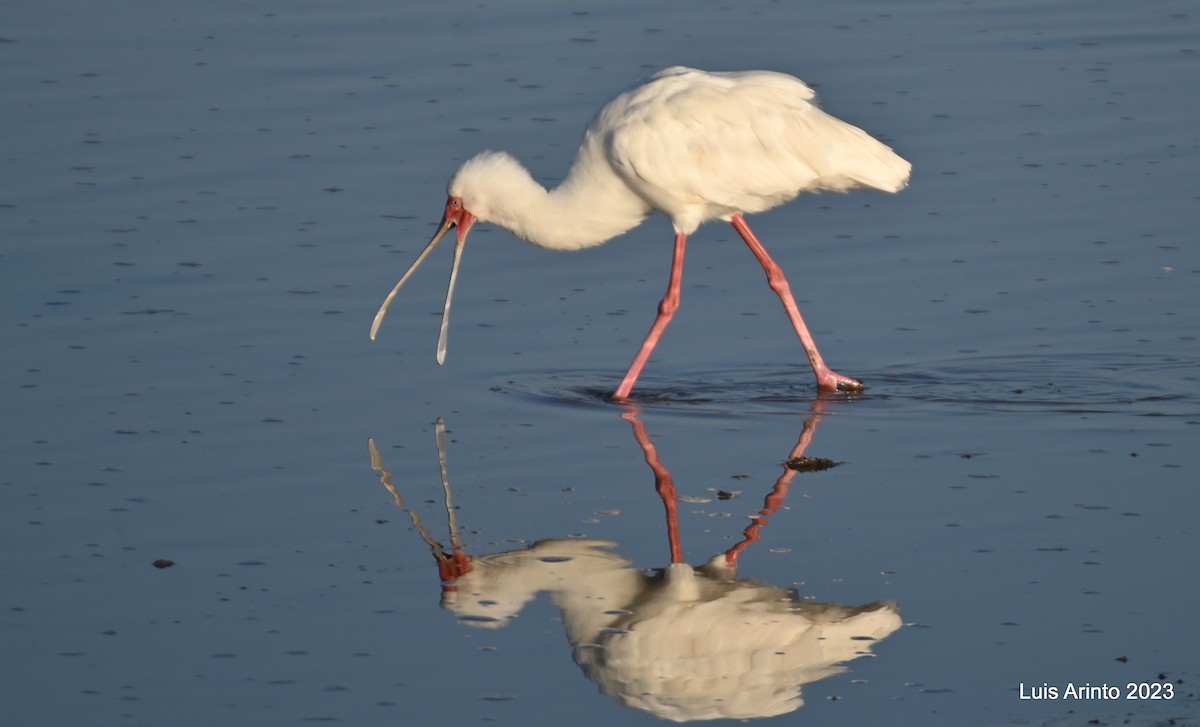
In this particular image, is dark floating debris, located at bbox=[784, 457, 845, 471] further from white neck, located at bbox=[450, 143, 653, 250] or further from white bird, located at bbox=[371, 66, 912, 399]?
white neck, located at bbox=[450, 143, 653, 250]

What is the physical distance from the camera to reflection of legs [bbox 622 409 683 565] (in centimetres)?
905

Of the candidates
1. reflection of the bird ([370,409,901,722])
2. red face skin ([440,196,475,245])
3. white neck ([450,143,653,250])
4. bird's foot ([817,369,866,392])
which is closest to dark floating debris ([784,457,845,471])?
reflection of the bird ([370,409,901,722])

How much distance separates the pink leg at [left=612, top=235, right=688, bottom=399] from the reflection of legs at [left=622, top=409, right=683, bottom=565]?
8.5 inches

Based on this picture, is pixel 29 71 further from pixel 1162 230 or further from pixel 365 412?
pixel 1162 230

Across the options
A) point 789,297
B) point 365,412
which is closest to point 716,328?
point 789,297

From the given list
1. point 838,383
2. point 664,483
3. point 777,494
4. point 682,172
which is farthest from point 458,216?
point 777,494

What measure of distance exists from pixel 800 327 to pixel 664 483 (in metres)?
2.15

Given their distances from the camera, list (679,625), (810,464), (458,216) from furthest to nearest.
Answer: (458,216) → (810,464) → (679,625)

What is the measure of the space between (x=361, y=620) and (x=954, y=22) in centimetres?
1227

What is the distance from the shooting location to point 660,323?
38.6ft

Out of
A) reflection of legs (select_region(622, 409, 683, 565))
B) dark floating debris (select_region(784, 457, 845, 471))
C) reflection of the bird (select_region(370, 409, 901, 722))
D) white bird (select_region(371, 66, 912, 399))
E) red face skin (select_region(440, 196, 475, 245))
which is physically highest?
white bird (select_region(371, 66, 912, 399))

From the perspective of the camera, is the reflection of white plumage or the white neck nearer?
the reflection of white plumage

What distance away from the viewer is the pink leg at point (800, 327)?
11320 mm

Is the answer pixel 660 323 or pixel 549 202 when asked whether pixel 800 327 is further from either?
pixel 549 202
